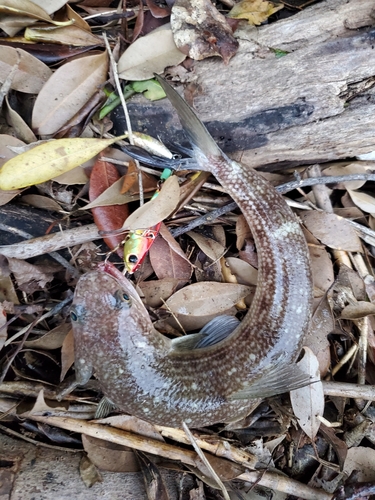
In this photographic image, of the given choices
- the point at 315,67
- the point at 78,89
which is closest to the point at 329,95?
the point at 315,67

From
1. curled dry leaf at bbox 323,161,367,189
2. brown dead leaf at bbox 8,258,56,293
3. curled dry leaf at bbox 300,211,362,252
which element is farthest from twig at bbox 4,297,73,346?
curled dry leaf at bbox 323,161,367,189

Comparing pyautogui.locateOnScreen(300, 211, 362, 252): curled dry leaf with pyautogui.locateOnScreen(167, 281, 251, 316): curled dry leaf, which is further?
pyautogui.locateOnScreen(300, 211, 362, 252): curled dry leaf

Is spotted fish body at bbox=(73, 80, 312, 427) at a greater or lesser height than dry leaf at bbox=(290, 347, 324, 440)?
greater

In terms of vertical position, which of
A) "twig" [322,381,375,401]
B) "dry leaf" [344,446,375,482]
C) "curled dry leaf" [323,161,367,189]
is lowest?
"dry leaf" [344,446,375,482]

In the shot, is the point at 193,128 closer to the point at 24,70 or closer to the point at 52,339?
the point at 24,70

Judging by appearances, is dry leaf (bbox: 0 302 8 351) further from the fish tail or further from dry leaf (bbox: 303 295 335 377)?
dry leaf (bbox: 303 295 335 377)
